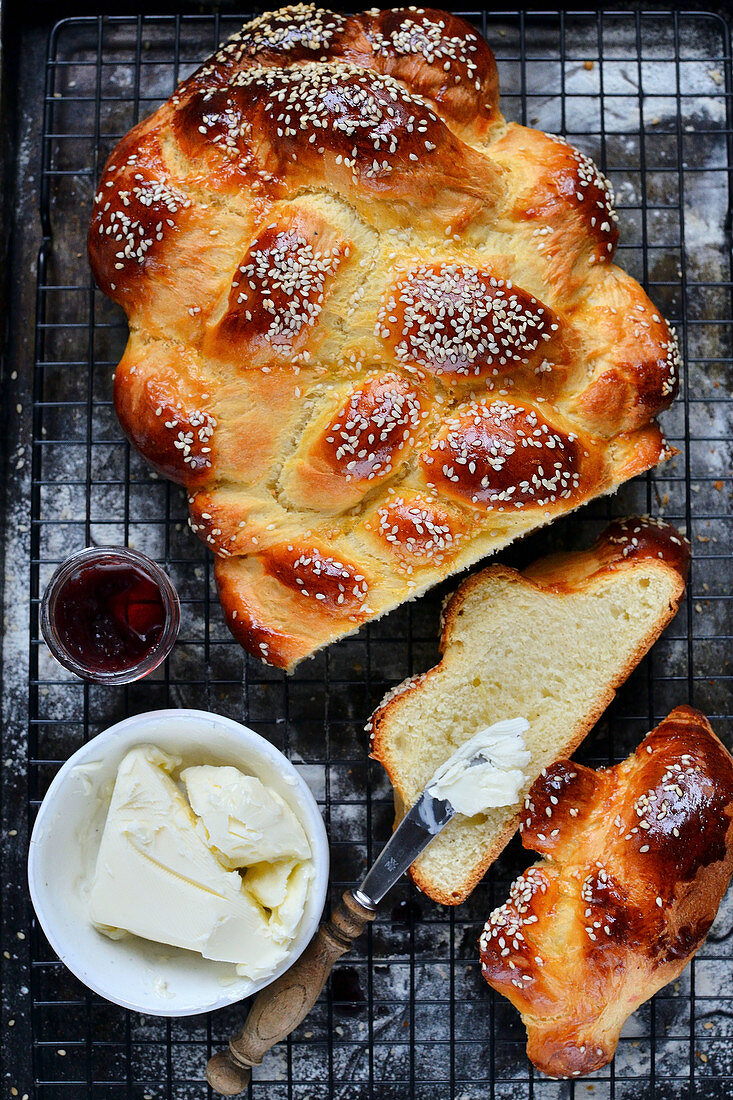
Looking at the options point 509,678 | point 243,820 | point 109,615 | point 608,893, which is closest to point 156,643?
point 109,615

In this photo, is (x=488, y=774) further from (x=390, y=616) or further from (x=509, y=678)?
(x=390, y=616)

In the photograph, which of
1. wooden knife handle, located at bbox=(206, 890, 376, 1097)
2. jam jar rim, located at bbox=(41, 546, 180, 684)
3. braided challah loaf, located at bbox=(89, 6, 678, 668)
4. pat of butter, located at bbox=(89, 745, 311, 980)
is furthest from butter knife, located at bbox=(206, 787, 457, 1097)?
jam jar rim, located at bbox=(41, 546, 180, 684)

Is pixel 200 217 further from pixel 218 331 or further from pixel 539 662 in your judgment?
pixel 539 662

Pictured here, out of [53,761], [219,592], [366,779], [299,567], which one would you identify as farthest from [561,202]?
[53,761]

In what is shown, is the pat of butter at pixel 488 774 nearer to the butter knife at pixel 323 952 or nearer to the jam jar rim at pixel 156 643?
the butter knife at pixel 323 952

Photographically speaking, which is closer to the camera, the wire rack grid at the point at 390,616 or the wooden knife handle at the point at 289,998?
the wooden knife handle at the point at 289,998

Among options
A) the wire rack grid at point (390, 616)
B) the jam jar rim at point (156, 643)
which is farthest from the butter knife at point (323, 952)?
the jam jar rim at point (156, 643)

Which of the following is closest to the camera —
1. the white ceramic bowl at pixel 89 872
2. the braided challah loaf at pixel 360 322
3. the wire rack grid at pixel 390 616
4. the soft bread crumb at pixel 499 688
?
the braided challah loaf at pixel 360 322
